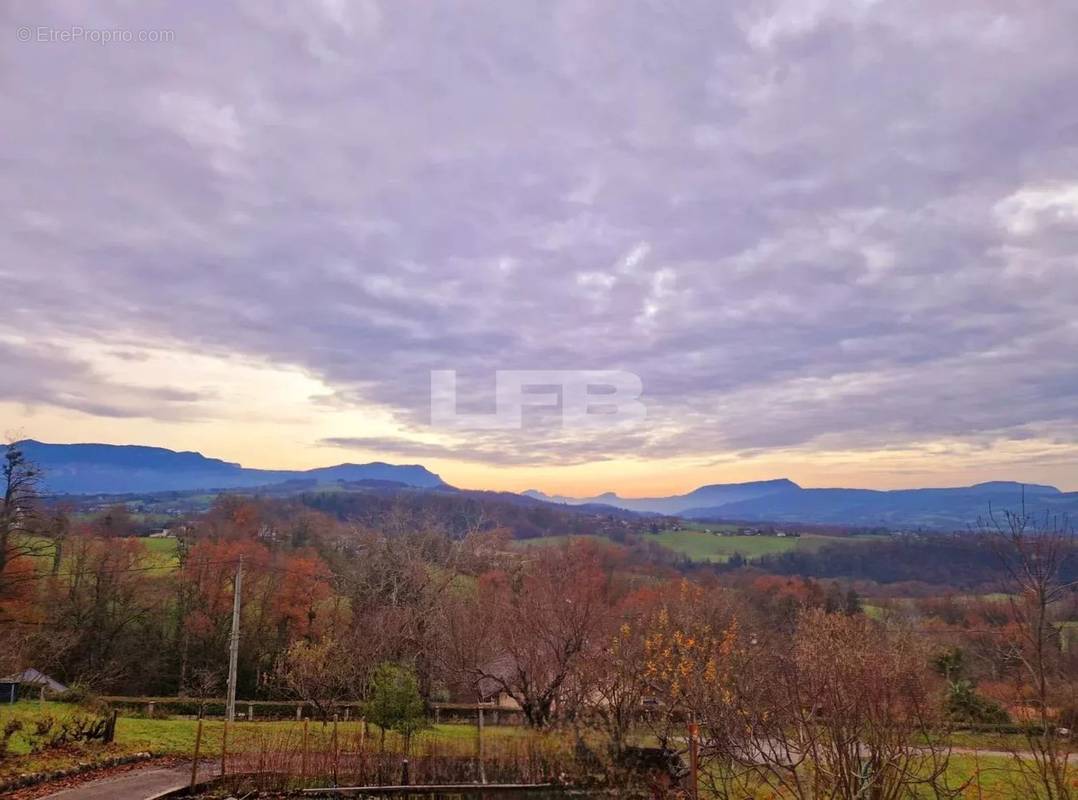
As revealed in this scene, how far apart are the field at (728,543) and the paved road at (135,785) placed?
69.2m

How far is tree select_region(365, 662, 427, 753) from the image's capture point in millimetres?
13266

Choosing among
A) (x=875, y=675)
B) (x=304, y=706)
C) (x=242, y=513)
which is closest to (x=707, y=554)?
(x=242, y=513)

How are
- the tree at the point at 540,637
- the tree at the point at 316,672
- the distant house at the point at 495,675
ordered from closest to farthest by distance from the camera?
1. the tree at the point at 316,672
2. the tree at the point at 540,637
3. the distant house at the point at 495,675

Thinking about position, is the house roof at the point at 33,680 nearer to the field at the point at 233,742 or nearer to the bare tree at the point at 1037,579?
the field at the point at 233,742

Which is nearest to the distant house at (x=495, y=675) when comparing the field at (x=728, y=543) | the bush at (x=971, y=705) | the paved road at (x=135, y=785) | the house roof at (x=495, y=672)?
the house roof at (x=495, y=672)

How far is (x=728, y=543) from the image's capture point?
8625cm

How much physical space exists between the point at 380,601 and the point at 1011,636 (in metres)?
25.0

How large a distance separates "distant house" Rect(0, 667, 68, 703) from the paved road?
6834mm

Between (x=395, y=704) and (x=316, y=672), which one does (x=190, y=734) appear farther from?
(x=395, y=704)

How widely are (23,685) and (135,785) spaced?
11.4m

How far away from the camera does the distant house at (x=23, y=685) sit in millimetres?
18452

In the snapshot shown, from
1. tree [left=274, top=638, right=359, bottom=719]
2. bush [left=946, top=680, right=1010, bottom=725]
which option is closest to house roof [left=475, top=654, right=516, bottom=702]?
tree [left=274, top=638, right=359, bottom=719]

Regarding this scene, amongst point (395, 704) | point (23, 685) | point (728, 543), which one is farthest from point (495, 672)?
point (728, 543)

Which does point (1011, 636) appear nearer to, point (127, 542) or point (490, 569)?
point (490, 569)
